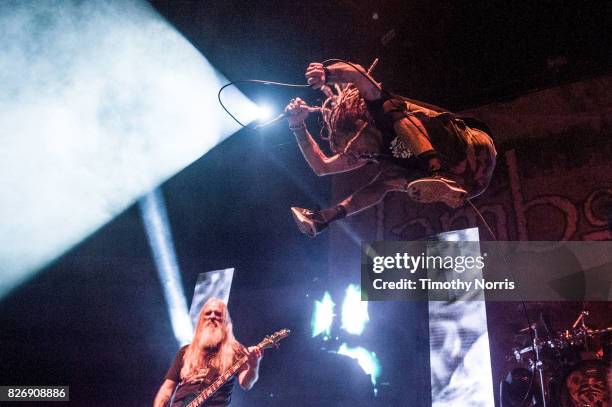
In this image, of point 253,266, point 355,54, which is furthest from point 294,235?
point 355,54

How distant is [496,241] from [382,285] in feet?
4.79

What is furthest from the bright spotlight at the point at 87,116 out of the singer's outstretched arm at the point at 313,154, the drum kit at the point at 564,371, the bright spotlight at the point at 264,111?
the drum kit at the point at 564,371

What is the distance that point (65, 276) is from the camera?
563cm

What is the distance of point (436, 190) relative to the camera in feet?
6.66

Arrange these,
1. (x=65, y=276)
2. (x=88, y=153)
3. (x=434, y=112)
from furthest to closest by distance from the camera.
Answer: (x=65, y=276) → (x=88, y=153) → (x=434, y=112)

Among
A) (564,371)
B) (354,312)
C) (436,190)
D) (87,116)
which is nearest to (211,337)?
(354,312)

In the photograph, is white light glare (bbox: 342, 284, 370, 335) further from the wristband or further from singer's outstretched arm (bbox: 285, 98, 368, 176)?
the wristband

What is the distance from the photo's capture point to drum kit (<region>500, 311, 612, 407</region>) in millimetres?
2597

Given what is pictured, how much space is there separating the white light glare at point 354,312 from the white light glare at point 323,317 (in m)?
0.17

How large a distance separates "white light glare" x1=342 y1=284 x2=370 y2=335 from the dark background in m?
0.14

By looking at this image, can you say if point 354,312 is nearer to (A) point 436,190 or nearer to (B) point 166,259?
(B) point 166,259

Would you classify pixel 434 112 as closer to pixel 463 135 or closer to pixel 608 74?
pixel 463 135

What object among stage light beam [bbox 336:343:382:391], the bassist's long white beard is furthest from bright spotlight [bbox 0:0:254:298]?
stage light beam [bbox 336:343:382:391]

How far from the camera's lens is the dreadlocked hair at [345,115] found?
96.1 inches
